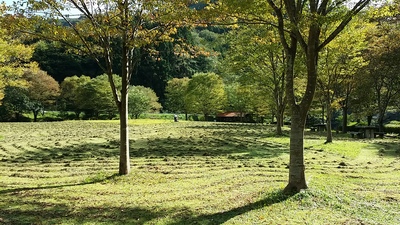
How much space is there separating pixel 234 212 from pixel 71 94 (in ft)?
184

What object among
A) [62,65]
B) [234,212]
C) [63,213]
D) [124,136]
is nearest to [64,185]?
[124,136]

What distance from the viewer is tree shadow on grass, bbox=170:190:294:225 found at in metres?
4.97

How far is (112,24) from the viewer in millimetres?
8086

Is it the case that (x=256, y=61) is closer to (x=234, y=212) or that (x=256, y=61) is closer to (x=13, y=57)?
(x=13, y=57)

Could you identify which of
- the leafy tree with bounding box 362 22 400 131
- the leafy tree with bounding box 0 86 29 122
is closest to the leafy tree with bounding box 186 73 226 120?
the leafy tree with bounding box 0 86 29 122

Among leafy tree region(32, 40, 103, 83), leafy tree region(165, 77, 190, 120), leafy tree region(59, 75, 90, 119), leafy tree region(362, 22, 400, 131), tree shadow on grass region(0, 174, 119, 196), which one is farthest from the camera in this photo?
leafy tree region(32, 40, 103, 83)

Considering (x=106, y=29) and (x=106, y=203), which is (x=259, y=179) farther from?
(x=106, y=29)

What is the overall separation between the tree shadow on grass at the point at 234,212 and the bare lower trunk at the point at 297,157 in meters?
0.25

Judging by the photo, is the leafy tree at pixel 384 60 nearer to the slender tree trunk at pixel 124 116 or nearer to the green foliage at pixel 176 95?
the slender tree trunk at pixel 124 116

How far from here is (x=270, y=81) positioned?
2316cm

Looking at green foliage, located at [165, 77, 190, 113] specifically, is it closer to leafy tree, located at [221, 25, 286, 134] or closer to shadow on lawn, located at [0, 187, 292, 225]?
leafy tree, located at [221, 25, 286, 134]

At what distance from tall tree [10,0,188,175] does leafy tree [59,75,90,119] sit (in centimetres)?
4777

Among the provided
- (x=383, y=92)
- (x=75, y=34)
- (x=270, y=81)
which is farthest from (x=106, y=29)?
(x=383, y=92)

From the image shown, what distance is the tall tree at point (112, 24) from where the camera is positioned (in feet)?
25.5
